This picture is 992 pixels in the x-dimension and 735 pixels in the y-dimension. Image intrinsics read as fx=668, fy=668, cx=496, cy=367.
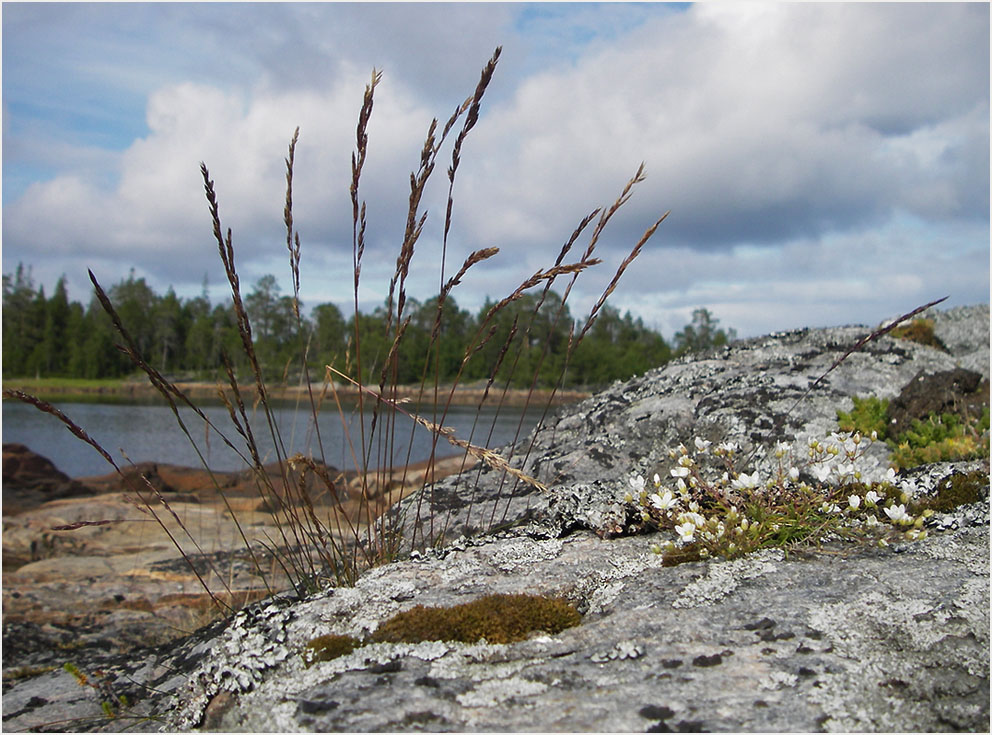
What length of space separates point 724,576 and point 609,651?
30.3 inches

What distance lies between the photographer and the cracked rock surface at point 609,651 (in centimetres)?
194

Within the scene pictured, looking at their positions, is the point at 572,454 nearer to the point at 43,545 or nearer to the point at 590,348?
the point at 43,545

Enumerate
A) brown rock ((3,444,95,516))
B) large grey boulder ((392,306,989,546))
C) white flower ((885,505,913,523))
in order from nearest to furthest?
1. white flower ((885,505,913,523))
2. large grey boulder ((392,306,989,546))
3. brown rock ((3,444,95,516))

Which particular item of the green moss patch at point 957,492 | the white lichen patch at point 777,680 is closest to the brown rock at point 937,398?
the green moss patch at point 957,492

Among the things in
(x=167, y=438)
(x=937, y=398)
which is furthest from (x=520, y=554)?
(x=167, y=438)

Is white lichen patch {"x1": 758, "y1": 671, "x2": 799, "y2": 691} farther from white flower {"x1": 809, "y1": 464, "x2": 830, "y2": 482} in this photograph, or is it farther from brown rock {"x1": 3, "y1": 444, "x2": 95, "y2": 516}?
brown rock {"x1": 3, "y1": 444, "x2": 95, "y2": 516}

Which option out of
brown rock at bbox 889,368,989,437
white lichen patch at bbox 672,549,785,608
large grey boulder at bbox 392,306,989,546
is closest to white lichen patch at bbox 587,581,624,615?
white lichen patch at bbox 672,549,785,608

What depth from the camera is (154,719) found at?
116 inches

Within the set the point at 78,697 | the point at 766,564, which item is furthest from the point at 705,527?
the point at 78,697

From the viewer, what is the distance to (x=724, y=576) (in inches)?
109

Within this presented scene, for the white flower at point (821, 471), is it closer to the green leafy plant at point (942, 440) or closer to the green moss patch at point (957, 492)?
the green moss patch at point (957, 492)

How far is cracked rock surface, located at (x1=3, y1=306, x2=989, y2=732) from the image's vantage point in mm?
1937

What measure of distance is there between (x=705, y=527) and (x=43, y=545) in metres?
9.24

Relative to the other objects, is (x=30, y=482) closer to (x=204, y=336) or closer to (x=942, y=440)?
(x=942, y=440)
